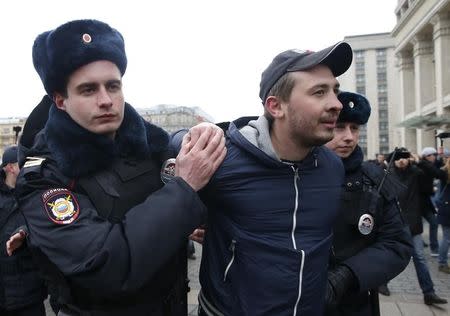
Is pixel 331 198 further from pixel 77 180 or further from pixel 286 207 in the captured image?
pixel 77 180

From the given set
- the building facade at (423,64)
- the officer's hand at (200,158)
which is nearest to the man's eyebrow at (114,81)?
the officer's hand at (200,158)

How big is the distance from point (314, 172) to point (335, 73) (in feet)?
1.74

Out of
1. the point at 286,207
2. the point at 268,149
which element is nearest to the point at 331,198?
the point at 286,207

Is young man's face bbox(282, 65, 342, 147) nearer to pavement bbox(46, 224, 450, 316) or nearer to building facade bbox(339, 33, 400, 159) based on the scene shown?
pavement bbox(46, 224, 450, 316)

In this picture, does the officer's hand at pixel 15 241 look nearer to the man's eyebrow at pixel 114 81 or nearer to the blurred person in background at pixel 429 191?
the man's eyebrow at pixel 114 81

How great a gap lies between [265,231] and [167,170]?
57cm

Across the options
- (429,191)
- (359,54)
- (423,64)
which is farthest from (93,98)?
(359,54)

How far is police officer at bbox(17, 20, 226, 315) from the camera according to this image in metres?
1.50

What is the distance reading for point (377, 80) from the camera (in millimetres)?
88188

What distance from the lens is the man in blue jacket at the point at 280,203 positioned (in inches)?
71.0

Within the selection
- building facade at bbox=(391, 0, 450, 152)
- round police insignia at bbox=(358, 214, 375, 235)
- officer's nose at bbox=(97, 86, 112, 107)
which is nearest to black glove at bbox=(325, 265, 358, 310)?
round police insignia at bbox=(358, 214, 375, 235)

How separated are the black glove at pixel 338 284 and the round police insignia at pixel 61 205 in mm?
1335

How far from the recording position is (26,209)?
1661 mm

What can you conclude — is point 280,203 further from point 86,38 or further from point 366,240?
point 86,38
